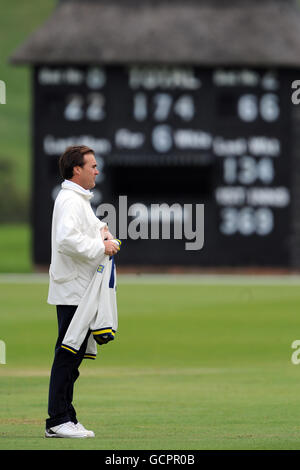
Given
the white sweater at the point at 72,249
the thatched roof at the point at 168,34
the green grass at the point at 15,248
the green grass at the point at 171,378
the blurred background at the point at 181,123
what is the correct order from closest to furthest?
the white sweater at the point at 72,249, the green grass at the point at 171,378, the blurred background at the point at 181,123, the thatched roof at the point at 168,34, the green grass at the point at 15,248

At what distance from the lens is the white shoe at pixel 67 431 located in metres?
8.38

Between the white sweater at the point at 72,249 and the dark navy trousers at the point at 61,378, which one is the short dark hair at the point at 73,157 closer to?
the white sweater at the point at 72,249

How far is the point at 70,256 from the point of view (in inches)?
325

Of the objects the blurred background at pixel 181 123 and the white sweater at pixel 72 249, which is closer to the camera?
the white sweater at pixel 72 249

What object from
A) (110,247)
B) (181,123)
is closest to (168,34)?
(181,123)

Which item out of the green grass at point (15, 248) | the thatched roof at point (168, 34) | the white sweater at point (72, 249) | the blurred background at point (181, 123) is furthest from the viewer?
the green grass at point (15, 248)

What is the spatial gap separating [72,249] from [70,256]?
0.33ft

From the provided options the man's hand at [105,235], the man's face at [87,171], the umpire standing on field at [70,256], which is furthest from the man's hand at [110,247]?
the man's face at [87,171]

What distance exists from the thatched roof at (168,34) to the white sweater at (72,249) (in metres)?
31.5

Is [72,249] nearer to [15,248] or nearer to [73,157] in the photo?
[73,157]

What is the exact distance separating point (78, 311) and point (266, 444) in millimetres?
1504

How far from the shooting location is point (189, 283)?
34.8 m
